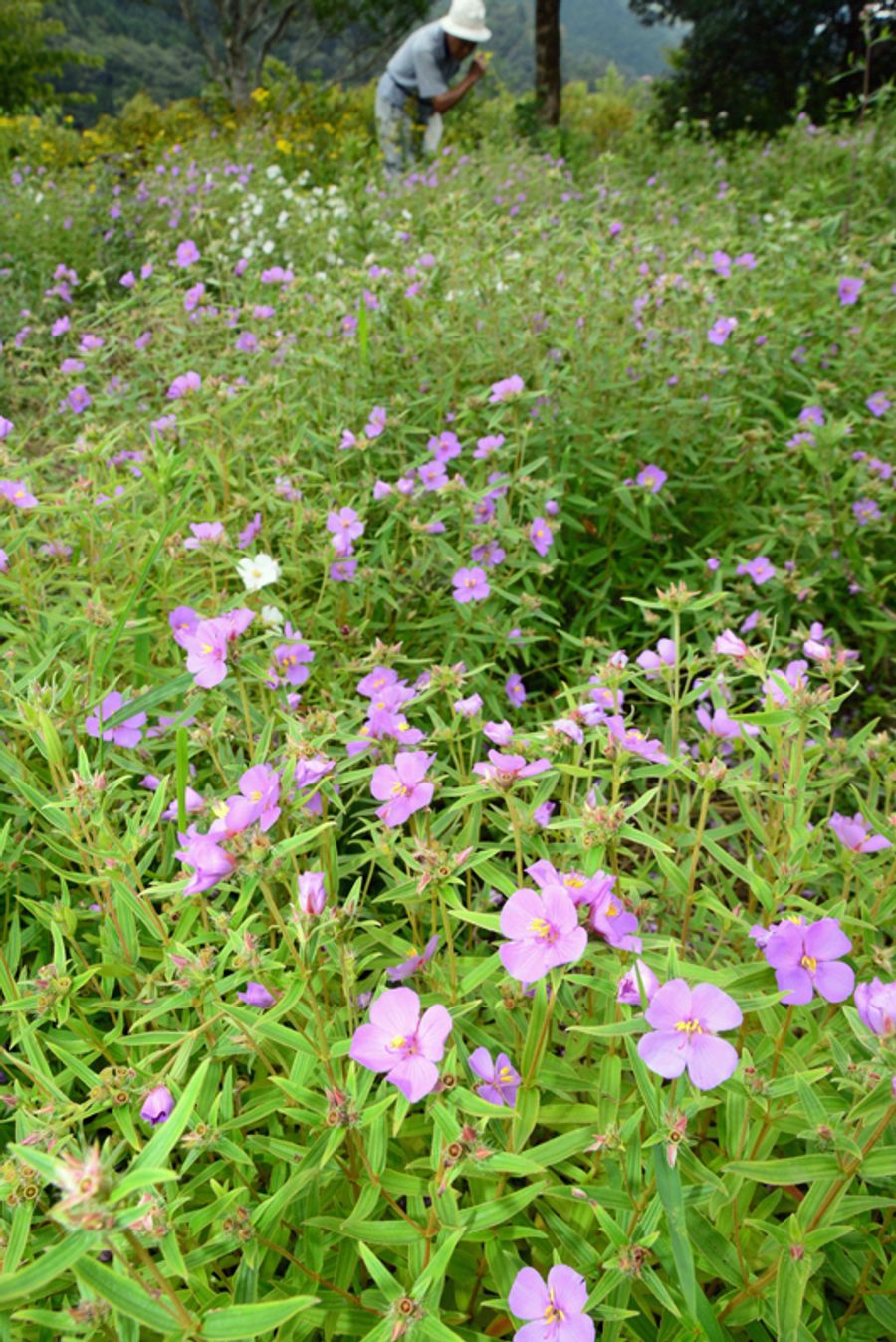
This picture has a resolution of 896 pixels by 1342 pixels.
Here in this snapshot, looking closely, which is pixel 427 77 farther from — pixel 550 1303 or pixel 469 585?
pixel 550 1303

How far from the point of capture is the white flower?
1926 mm

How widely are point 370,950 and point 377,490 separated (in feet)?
4.08

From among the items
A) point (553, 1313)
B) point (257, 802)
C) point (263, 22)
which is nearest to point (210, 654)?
point (257, 802)

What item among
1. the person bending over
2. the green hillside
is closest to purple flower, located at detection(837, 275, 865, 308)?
the person bending over

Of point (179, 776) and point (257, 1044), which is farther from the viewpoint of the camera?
point (179, 776)

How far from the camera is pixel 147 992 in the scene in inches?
49.7

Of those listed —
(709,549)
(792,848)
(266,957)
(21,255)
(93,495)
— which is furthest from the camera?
(21,255)

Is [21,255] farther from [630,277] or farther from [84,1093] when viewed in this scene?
[84,1093]

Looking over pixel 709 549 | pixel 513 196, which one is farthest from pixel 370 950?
pixel 513 196

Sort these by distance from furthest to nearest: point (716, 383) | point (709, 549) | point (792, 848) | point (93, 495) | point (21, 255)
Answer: point (21, 255) < point (716, 383) < point (709, 549) < point (93, 495) < point (792, 848)

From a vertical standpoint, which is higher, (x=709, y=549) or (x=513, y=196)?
(x=513, y=196)

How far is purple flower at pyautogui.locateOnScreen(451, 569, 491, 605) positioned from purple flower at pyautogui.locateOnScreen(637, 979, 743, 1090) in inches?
55.6

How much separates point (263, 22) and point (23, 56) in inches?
163

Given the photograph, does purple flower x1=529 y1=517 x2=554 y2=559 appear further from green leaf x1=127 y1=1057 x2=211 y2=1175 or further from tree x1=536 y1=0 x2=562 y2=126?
tree x1=536 y1=0 x2=562 y2=126
